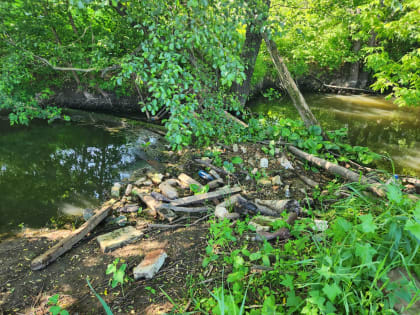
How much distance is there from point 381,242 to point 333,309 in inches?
22.8

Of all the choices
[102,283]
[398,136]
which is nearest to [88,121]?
[102,283]

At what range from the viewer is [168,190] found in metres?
4.05

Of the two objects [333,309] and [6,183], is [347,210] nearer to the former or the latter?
[333,309]

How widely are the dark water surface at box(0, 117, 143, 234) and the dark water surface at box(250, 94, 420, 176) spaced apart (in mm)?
5735


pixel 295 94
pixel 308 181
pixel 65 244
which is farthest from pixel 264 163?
pixel 65 244

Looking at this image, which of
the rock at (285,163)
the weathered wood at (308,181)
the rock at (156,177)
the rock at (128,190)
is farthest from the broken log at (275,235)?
the rock at (128,190)

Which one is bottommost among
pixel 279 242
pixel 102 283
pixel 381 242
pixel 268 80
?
pixel 102 283

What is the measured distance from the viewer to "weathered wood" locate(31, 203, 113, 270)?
262 cm

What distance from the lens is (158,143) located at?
22.9ft

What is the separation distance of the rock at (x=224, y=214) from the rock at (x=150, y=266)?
94 centimetres

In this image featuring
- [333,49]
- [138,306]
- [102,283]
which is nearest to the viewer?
[138,306]

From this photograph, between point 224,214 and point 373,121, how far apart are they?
9.96 metres

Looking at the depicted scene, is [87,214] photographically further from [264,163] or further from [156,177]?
[264,163]

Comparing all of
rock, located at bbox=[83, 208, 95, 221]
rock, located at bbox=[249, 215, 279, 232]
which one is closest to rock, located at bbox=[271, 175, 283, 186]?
rock, located at bbox=[249, 215, 279, 232]
